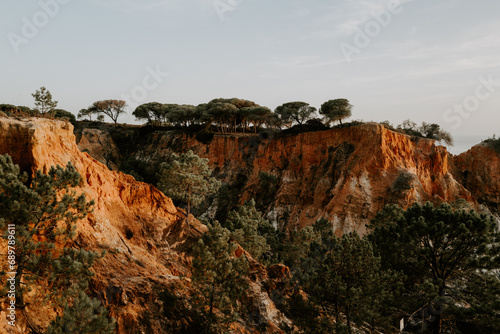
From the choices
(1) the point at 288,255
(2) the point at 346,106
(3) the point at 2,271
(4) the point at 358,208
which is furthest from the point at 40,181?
(2) the point at 346,106

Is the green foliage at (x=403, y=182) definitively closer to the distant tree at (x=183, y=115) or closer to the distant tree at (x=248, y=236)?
the distant tree at (x=248, y=236)

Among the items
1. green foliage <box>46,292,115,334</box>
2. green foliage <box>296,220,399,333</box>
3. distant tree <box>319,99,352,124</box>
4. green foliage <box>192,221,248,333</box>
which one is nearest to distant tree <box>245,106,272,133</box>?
distant tree <box>319,99,352,124</box>

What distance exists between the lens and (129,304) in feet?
50.1

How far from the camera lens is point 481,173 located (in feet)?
197

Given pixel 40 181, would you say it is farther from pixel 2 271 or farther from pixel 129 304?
pixel 129 304

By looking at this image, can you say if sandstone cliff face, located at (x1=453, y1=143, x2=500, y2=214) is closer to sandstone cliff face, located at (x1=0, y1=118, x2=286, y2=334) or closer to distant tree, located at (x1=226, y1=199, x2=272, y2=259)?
distant tree, located at (x1=226, y1=199, x2=272, y2=259)

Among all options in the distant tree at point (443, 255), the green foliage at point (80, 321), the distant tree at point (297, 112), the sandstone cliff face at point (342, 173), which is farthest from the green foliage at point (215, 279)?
the distant tree at point (297, 112)

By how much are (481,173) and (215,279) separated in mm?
61262

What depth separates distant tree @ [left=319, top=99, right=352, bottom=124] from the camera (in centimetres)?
5853

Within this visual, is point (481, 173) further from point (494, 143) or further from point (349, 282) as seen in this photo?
point (349, 282)

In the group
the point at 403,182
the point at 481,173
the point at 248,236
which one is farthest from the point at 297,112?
the point at 248,236

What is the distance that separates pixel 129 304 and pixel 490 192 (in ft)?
210

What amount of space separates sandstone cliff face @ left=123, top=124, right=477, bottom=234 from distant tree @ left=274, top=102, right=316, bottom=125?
598 cm

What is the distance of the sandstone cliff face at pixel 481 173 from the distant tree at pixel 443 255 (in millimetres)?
46767
